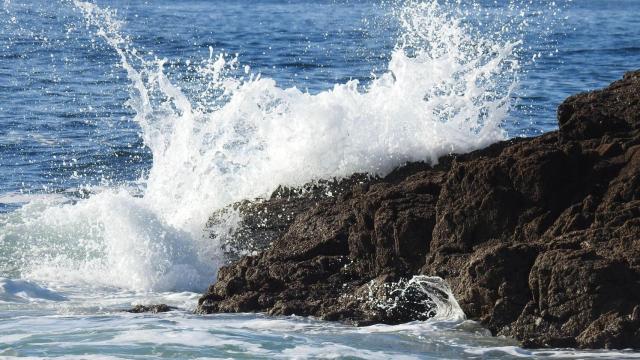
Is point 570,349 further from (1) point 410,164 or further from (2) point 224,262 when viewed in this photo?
(2) point 224,262

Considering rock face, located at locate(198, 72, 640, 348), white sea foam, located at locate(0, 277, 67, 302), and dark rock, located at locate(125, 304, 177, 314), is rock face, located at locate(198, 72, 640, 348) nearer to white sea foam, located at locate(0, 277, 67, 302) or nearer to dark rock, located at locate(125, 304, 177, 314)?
dark rock, located at locate(125, 304, 177, 314)

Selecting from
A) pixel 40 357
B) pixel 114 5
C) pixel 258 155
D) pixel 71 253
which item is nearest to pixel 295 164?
pixel 258 155

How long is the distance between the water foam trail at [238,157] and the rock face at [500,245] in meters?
0.61

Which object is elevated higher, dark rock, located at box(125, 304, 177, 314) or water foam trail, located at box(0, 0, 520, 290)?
water foam trail, located at box(0, 0, 520, 290)

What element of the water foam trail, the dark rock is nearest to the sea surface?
the water foam trail

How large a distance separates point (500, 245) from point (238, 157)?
3865 millimetres

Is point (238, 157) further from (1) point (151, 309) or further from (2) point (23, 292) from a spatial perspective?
(1) point (151, 309)

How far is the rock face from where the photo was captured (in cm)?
575

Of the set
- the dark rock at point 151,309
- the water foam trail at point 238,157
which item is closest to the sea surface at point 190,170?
the water foam trail at point 238,157

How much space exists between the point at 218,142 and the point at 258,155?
16.2 inches

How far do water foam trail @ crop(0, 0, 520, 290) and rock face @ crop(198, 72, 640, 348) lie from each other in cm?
61

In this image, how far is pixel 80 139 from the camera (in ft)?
47.2

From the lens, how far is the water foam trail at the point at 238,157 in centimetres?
841

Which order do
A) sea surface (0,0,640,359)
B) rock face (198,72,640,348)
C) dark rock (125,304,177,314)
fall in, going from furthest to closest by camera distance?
dark rock (125,304,177,314) < sea surface (0,0,640,359) < rock face (198,72,640,348)
